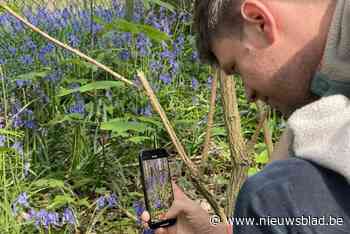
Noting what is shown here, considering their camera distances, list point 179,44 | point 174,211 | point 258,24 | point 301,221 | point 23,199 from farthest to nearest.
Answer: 1. point 179,44
2. point 23,199
3. point 174,211
4. point 258,24
5. point 301,221

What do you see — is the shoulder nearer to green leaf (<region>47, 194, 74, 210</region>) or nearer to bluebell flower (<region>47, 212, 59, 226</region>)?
bluebell flower (<region>47, 212, 59, 226</region>)

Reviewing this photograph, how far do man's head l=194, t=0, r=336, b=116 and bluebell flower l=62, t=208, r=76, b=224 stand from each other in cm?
144

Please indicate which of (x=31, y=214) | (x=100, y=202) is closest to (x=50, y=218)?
(x=31, y=214)

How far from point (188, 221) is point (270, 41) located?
823 mm

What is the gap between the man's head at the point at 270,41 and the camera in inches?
40.5

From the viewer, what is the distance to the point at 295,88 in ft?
3.71

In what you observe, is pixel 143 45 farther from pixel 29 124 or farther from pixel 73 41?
pixel 29 124

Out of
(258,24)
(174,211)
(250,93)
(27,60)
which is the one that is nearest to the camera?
(258,24)

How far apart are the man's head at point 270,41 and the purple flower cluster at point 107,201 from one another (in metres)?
1.57

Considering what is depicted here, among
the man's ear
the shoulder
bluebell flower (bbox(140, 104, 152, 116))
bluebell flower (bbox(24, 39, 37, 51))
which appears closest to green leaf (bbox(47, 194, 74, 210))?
bluebell flower (bbox(140, 104, 152, 116))

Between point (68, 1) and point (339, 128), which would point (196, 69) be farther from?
point (339, 128)

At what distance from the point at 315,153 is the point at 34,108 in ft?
8.80

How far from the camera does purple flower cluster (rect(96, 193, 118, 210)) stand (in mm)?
2744

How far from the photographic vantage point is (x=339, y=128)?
2.97 ft
